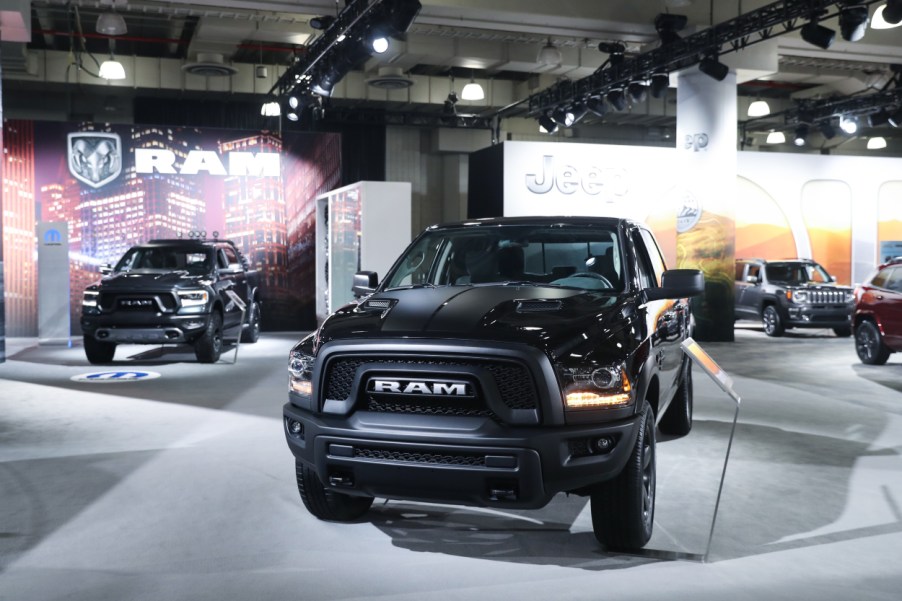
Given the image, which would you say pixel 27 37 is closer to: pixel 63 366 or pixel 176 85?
pixel 63 366

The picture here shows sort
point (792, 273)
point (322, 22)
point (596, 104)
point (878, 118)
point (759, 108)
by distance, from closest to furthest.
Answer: point (322, 22)
point (792, 273)
point (596, 104)
point (878, 118)
point (759, 108)

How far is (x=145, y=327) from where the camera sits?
36.0 ft

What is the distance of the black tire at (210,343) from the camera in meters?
11.4

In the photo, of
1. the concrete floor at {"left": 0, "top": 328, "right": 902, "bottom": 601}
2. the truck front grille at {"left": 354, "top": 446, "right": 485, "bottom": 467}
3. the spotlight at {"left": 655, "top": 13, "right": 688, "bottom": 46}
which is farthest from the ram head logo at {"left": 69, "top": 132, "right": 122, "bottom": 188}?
the truck front grille at {"left": 354, "top": 446, "right": 485, "bottom": 467}

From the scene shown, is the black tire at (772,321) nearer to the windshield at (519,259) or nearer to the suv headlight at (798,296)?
the suv headlight at (798,296)

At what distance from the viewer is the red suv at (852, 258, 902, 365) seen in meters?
10.5

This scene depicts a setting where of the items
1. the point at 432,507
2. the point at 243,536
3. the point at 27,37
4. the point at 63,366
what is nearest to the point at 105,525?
the point at 243,536

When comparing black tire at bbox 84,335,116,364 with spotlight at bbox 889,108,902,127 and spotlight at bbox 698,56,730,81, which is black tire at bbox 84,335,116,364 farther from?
spotlight at bbox 889,108,902,127

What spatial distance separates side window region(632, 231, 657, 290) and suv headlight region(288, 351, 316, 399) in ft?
6.09

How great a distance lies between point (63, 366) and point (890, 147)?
2712cm

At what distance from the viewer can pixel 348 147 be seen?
2498 centimetres

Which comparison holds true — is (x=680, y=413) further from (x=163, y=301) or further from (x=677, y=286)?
(x=163, y=301)

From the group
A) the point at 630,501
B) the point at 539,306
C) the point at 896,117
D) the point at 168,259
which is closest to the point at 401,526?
the point at 630,501

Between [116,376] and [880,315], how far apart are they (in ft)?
31.2
